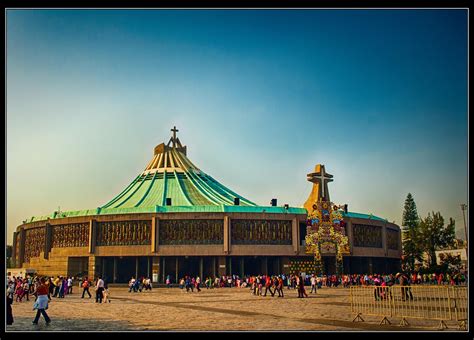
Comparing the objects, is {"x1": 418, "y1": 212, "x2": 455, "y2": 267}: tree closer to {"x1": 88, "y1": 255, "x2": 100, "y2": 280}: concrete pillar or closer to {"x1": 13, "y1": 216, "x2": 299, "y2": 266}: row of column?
{"x1": 13, "y1": 216, "x2": 299, "y2": 266}: row of column

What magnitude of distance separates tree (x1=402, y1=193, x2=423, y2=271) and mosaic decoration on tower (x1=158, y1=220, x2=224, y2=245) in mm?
23398

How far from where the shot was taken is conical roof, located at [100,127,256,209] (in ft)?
160

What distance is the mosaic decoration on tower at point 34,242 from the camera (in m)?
49.5

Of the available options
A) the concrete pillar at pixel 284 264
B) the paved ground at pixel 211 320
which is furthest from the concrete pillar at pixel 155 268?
the paved ground at pixel 211 320

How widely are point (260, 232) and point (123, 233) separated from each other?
10.9m

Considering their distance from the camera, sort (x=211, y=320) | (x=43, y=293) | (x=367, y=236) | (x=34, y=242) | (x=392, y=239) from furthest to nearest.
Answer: (x=392, y=239)
(x=34, y=242)
(x=367, y=236)
(x=211, y=320)
(x=43, y=293)

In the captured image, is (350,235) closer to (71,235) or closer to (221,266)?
(221,266)

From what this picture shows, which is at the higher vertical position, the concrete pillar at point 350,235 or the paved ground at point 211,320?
the concrete pillar at point 350,235

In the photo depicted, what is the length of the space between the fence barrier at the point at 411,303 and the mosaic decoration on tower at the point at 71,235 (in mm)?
33837

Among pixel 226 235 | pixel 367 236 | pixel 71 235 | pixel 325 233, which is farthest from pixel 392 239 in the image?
pixel 71 235

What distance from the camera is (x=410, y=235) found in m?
63.5

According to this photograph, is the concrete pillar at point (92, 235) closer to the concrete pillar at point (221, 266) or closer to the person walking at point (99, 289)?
the concrete pillar at point (221, 266)

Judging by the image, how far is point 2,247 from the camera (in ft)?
39.5
